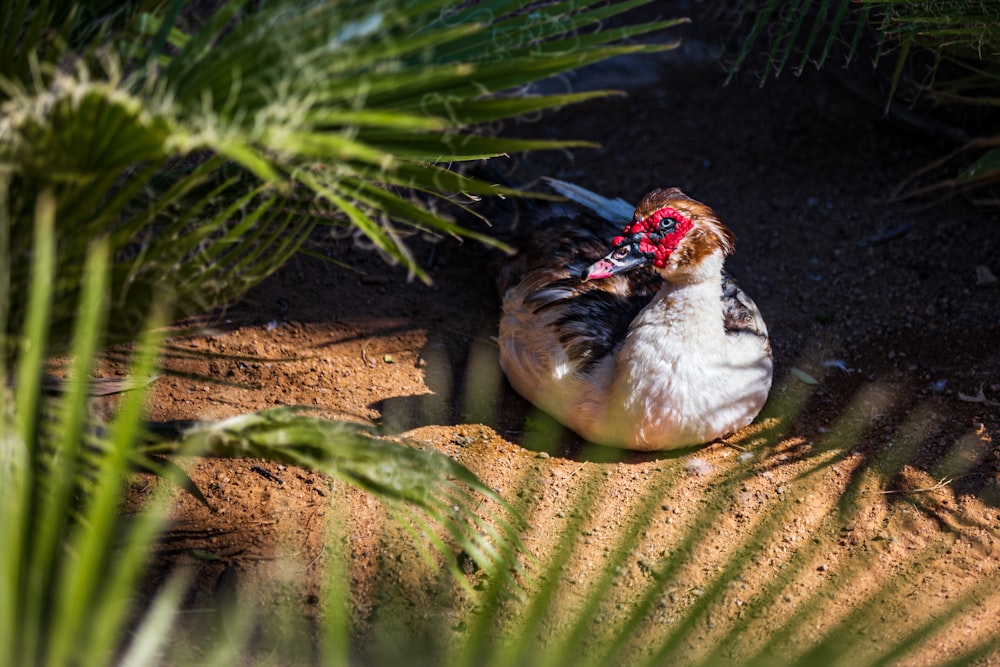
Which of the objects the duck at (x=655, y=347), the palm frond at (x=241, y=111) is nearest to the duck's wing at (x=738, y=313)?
the duck at (x=655, y=347)

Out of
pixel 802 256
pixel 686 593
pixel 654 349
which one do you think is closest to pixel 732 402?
pixel 654 349

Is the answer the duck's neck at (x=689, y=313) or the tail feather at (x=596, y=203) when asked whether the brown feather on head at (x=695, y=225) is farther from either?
the tail feather at (x=596, y=203)

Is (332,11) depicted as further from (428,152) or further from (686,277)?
(686,277)

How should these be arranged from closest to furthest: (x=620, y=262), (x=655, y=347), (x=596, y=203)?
1. (x=655, y=347)
2. (x=620, y=262)
3. (x=596, y=203)

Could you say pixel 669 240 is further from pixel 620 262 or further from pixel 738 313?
pixel 738 313

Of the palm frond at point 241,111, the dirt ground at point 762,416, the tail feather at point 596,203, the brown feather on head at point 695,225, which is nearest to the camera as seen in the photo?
the palm frond at point 241,111

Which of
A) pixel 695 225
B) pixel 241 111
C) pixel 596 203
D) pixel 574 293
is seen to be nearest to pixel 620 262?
pixel 695 225

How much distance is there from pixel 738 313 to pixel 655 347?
0.63m

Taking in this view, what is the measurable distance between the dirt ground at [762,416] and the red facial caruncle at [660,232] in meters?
0.82

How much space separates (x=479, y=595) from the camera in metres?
2.98

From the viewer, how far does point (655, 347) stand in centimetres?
357

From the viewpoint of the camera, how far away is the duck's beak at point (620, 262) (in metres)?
3.64

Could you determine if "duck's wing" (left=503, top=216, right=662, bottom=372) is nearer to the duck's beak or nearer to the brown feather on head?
the duck's beak

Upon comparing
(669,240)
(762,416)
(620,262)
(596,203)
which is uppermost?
(669,240)
